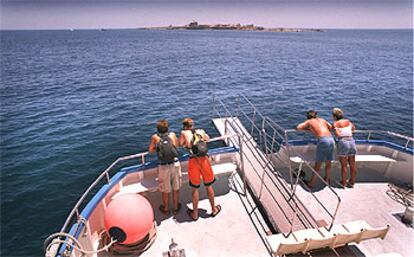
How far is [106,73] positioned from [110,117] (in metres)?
18.7

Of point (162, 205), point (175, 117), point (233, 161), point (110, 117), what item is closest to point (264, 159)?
point (233, 161)

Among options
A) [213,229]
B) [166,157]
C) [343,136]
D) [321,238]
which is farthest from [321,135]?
[166,157]

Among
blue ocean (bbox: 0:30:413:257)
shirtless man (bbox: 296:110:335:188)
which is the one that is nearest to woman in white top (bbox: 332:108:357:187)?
shirtless man (bbox: 296:110:335:188)

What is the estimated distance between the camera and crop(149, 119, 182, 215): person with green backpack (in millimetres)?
5492

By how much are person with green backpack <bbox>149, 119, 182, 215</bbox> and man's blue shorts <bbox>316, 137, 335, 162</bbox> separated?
3.74 meters

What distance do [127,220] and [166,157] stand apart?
57.5 inches

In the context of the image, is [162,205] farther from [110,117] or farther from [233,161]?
[110,117]

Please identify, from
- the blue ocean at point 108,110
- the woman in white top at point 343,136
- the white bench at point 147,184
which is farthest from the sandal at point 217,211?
the blue ocean at point 108,110

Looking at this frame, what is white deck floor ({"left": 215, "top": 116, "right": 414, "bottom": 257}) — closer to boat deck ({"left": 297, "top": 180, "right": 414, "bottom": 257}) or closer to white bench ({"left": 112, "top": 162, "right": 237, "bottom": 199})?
boat deck ({"left": 297, "top": 180, "right": 414, "bottom": 257})

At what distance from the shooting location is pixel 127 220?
15.6 feet

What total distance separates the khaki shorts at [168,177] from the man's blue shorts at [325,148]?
3.76 m

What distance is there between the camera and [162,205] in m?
6.50

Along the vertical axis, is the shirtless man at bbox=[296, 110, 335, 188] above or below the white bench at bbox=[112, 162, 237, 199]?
above

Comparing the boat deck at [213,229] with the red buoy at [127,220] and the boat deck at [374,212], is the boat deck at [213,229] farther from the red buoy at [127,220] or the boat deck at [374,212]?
the boat deck at [374,212]
